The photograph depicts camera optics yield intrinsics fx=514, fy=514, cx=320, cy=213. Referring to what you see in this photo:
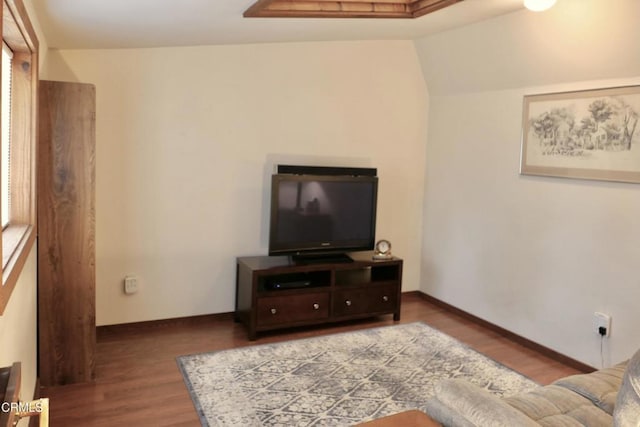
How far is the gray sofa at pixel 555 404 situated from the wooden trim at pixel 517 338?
1.37m

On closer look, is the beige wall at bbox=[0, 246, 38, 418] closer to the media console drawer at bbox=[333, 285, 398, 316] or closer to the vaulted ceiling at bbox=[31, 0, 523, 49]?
the vaulted ceiling at bbox=[31, 0, 523, 49]

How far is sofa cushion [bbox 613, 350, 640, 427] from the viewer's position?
1351mm

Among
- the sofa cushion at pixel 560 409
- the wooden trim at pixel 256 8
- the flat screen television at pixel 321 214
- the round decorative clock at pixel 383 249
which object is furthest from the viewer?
the round decorative clock at pixel 383 249

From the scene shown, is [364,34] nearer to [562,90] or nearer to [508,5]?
[508,5]

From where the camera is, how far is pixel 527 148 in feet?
12.8

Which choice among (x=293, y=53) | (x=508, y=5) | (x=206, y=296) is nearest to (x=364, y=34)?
(x=293, y=53)

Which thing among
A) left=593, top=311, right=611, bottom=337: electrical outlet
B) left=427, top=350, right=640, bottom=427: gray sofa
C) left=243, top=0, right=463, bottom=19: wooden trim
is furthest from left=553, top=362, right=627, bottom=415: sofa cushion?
left=243, top=0, right=463, bottom=19: wooden trim

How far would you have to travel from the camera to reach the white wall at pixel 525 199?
10.6 ft

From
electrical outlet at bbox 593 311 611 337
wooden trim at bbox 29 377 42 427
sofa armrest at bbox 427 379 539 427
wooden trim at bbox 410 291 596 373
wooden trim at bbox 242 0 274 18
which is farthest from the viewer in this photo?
wooden trim at bbox 410 291 596 373

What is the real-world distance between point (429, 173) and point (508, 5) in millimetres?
1917

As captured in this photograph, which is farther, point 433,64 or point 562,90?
point 433,64

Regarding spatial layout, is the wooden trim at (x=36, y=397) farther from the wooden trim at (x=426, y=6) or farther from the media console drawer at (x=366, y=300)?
the wooden trim at (x=426, y=6)

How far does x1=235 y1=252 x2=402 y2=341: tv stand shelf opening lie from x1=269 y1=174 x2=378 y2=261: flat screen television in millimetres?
152

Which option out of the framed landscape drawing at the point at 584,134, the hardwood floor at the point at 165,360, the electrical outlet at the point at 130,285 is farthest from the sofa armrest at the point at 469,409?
the electrical outlet at the point at 130,285
